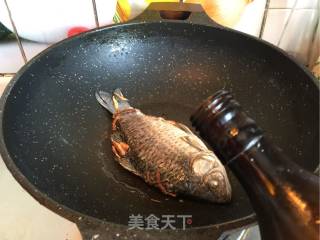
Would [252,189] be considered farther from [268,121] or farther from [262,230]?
[268,121]

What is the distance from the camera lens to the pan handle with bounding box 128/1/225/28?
2.15 ft

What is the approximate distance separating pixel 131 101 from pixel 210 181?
9.0 inches

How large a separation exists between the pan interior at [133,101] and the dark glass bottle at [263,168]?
15 cm

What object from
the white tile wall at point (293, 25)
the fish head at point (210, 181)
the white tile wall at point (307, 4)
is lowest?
the fish head at point (210, 181)

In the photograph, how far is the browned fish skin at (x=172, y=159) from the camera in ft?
1.70

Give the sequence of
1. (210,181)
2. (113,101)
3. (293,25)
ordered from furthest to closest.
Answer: (293,25)
(113,101)
(210,181)

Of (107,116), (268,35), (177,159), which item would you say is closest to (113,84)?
(107,116)

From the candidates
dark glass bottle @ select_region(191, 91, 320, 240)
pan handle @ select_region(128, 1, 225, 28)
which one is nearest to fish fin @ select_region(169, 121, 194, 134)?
pan handle @ select_region(128, 1, 225, 28)

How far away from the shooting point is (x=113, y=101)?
0.65 meters

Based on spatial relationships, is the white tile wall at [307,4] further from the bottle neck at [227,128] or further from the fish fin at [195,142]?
the bottle neck at [227,128]

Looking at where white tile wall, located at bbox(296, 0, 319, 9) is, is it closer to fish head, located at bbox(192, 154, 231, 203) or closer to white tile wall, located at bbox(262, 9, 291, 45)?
white tile wall, located at bbox(262, 9, 291, 45)

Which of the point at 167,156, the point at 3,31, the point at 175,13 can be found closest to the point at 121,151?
the point at 167,156

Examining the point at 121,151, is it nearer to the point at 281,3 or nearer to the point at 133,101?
the point at 133,101

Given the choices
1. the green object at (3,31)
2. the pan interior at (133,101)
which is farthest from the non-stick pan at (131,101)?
the green object at (3,31)
